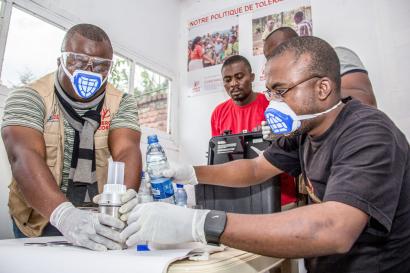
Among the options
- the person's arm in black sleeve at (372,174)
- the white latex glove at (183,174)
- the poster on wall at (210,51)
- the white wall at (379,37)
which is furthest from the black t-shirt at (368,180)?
the poster on wall at (210,51)

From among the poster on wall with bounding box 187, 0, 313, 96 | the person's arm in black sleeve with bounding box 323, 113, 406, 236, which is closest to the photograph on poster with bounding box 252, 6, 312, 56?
the poster on wall with bounding box 187, 0, 313, 96

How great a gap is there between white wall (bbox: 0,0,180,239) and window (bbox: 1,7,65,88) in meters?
0.08

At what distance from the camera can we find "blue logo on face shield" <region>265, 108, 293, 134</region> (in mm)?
1070

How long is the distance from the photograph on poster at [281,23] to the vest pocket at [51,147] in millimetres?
2174

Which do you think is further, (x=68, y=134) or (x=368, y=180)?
(x=68, y=134)

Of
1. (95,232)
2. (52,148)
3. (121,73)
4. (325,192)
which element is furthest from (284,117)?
(121,73)

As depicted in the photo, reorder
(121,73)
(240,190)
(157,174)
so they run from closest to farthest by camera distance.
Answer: (157,174) < (240,190) < (121,73)

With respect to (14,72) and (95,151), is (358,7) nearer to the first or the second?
(95,151)

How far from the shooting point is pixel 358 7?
2.55 m

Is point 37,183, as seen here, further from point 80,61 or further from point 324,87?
point 324,87

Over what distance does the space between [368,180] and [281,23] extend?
8.01 ft

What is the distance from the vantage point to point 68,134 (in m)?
1.31

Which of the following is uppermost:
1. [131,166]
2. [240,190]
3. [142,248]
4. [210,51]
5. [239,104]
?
[210,51]

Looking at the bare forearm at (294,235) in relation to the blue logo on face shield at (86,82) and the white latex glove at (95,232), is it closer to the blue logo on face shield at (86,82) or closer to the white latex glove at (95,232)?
the white latex glove at (95,232)
